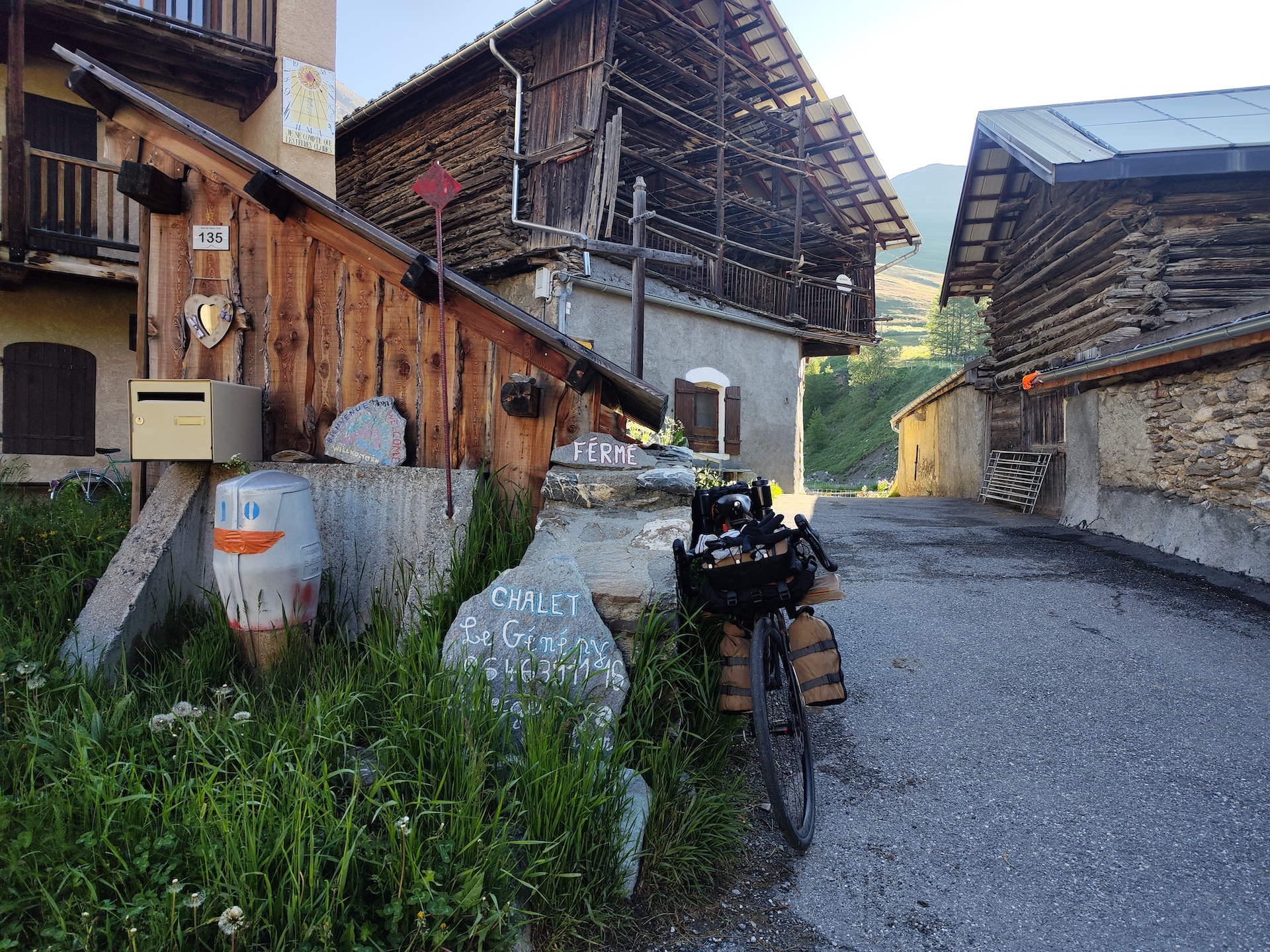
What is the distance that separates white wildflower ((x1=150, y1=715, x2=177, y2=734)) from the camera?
2678 millimetres

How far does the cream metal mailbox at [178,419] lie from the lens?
4.41 metres

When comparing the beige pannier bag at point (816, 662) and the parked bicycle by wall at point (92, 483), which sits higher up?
the parked bicycle by wall at point (92, 483)

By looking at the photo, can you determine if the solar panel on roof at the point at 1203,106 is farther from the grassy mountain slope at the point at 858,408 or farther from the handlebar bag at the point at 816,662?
the handlebar bag at the point at 816,662

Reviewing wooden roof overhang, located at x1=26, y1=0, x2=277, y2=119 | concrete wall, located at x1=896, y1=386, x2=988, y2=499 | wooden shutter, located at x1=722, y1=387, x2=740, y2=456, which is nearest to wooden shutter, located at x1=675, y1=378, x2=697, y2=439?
wooden shutter, located at x1=722, y1=387, x2=740, y2=456

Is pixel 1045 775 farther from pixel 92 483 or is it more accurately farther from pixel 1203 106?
pixel 1203 106

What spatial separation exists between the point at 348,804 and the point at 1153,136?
1123 cm

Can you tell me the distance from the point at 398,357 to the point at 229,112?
23.7 feet

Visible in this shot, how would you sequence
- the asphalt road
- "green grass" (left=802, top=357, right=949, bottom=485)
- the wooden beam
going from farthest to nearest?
"green grass" (left=802, top=357, right=949, bottom=485) < the wooden beam < the asphalt road

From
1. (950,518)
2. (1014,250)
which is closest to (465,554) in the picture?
(950,518)

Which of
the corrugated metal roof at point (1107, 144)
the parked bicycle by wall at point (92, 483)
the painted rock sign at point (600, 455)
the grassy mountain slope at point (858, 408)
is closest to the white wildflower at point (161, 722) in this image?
the painted rock sign at point (600, 455)

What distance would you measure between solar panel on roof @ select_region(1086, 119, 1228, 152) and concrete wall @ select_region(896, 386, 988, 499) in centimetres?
658

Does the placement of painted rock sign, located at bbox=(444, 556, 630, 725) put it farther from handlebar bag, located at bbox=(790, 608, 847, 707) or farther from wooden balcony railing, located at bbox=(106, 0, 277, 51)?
wooden balcony railing, located at bbox=(106, 0, 277, 51)

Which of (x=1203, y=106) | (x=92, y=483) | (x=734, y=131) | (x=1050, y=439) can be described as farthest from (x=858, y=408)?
(x=92, y=483)

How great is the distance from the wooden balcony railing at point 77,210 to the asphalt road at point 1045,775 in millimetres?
8724
